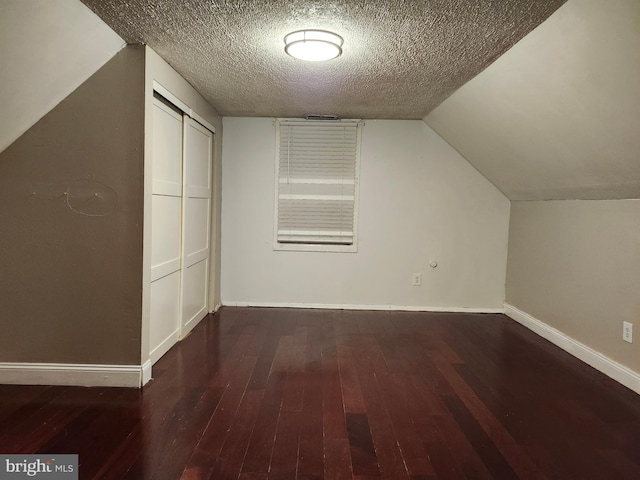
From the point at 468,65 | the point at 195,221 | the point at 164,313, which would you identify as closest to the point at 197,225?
the point at 195,221

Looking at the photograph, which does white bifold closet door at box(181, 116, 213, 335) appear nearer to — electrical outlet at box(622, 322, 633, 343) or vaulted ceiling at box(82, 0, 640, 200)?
vaulted ceiling at box(82, 0, 640, 200)

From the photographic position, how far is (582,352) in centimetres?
306

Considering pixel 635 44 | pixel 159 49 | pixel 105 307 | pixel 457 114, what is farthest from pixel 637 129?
pixel 105 307

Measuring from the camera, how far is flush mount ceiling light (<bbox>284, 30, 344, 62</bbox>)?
2.21m

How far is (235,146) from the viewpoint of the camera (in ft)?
14.2

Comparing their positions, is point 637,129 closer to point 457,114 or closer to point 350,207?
point 457,114

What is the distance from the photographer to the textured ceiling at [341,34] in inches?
76.7

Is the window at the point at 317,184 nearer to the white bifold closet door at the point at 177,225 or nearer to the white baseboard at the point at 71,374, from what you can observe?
the white bifold closet door at the point at 177,225

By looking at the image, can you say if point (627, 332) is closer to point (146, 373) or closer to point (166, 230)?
point (146, 373)

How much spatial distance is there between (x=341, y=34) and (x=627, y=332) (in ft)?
8.40

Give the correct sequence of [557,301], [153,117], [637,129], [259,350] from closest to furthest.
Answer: [637,129] → [153,117] → [259,350] → [557,301]

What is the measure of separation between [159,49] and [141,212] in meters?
1.01

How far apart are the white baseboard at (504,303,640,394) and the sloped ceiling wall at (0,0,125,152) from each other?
3.69 m
